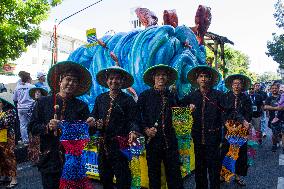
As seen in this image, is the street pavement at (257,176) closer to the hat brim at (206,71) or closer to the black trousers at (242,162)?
the black trousers at (242,162)

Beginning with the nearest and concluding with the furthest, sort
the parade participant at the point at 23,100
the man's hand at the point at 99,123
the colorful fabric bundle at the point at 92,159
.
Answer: the man's hand at the point at 99,123 < the colorful fabric bundle at the point at 92,159 < the parade participant at the point at 23,100

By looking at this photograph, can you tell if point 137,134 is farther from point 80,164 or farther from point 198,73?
point 198,73

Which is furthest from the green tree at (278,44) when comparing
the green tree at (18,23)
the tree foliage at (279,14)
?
the green tree at (18,23)

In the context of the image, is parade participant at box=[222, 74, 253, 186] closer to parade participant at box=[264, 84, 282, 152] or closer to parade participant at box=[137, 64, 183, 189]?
parade participant at box=[137, 64, 183, 189]

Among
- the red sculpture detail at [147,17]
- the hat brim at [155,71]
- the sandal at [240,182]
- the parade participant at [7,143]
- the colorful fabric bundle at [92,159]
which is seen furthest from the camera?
the red sculpture detail at [147,17]

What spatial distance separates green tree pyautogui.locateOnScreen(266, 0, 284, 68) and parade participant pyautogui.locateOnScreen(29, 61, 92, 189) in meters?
A: 40.8

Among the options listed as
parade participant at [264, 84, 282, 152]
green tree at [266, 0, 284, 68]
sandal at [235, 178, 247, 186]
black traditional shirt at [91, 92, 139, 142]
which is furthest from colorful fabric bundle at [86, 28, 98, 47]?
green tree at [266, 0, 284, 68]

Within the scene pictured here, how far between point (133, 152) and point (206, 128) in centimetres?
109

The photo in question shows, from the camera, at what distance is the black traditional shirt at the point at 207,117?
4523 millimetres

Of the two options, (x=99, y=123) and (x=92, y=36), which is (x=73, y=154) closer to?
(x=99, y=123)

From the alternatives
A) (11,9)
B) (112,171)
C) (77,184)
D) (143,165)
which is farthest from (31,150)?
(11,9)

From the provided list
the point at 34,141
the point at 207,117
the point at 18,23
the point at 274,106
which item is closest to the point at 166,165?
the point at 207,117

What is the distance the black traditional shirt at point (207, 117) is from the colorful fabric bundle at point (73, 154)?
175cm

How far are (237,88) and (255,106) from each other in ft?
14.2
